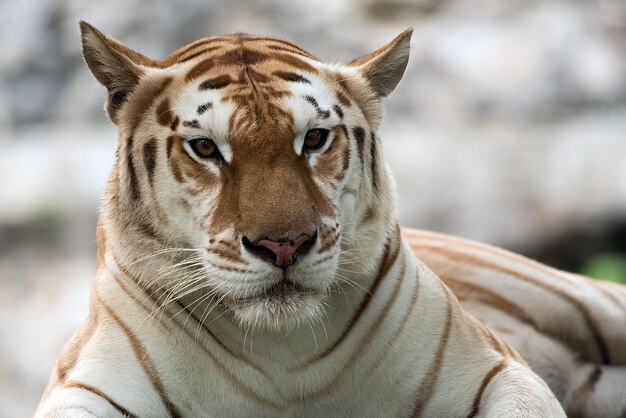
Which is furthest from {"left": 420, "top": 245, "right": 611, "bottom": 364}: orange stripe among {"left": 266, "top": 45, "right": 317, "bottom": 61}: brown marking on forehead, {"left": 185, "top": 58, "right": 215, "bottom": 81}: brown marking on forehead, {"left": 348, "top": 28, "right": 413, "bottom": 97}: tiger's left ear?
{"left": 185, "top": 58, "right": 215, "bottom": 81}: brown marking on forehead

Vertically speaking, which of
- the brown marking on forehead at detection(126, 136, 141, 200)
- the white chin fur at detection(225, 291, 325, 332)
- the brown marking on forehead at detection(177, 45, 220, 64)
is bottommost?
the white chin fur at detection(225, 291, 325, 332)

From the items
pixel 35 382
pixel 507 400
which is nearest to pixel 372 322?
pixel 507 400

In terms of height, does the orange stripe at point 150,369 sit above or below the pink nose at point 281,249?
below

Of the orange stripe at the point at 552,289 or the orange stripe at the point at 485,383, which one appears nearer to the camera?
the orange stripe at the point at 485,383

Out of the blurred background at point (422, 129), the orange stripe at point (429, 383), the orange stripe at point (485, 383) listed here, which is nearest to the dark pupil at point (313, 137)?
the orange stripe at point (429, 383)

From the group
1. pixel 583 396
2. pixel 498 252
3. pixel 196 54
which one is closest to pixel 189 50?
pixel 196 54

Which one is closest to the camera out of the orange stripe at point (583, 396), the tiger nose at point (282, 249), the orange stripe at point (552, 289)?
the tiger nose at point (282, 249)

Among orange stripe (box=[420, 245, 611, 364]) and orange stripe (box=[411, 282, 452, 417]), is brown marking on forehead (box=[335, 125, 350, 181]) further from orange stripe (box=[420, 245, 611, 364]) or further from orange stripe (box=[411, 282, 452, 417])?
orange stripe (box=[420, 245, 611, 364])

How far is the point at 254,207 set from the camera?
2131 millimetres

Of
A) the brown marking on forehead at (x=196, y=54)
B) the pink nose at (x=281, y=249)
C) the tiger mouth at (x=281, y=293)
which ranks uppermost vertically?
the brown marking on forehead at (x=196, y=54)

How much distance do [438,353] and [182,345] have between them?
2.03ft

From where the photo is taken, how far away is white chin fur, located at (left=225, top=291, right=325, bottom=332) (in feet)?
7.19

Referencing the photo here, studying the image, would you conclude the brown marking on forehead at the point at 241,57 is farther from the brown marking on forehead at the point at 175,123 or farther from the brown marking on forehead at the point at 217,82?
the brown marking on forehead at the point at 175,123

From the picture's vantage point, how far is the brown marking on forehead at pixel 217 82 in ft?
7.59
